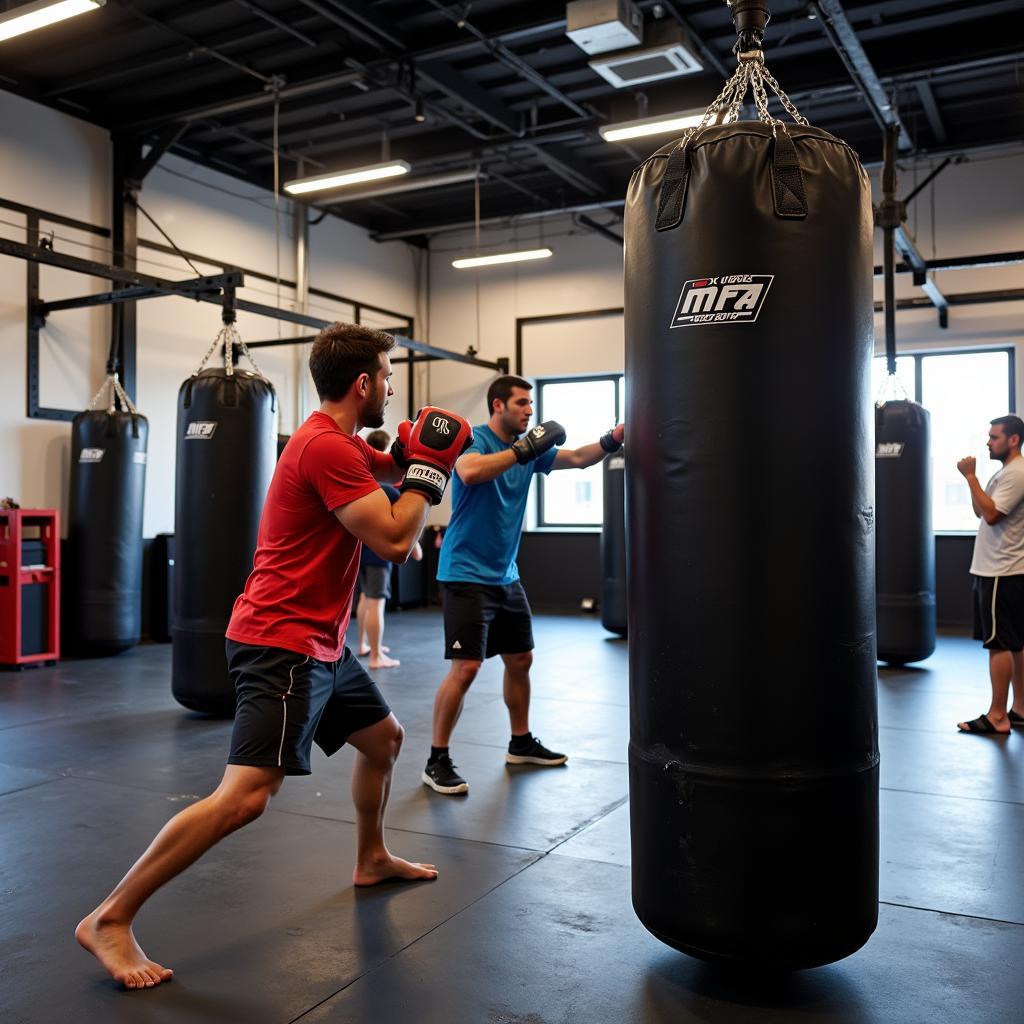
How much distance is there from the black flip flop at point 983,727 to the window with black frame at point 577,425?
6.81 meters

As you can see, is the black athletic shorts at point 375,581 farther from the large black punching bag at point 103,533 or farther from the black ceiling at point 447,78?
the black ceiling at point 447,78

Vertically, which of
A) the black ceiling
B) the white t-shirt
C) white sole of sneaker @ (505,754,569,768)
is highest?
the black ceiling

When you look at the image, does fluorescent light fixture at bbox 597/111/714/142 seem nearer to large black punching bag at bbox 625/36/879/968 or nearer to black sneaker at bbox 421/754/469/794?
black sneaker at bbox 421/754/469/794

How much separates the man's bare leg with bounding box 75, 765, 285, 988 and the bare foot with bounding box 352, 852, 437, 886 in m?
0.66

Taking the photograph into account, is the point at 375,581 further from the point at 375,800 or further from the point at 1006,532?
the point at 375,800

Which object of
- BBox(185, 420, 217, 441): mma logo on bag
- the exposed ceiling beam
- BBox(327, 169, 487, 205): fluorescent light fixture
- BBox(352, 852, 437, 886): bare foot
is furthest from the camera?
BBox(327, 169, 487, 205): fluorescent light fixture

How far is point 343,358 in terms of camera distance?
2467mm

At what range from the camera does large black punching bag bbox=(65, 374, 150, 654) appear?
7.48 m

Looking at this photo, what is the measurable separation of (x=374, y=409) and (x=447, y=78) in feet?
20.0

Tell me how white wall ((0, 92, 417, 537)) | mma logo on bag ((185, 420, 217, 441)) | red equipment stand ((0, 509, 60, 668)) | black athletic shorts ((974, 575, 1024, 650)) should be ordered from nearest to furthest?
black athletic shorts ((974, 575, 1024, 650)) < mma logo on bag ((185, 420, 217, 441)) < red equipment stand ((0, 509, 60, 668)) < white wall ((0, 92, 417, 537))

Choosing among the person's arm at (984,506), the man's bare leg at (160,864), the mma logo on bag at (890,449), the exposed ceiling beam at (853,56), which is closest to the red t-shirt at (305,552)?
the man's bare leg at (160,864)

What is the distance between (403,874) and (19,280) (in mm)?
6597

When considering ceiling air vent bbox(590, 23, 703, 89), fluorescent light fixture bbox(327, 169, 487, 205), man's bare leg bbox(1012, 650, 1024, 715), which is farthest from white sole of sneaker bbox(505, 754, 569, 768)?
fluorescent light fixture bbox(327, 169, 487, 205)

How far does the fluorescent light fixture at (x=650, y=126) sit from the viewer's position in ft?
23.4
